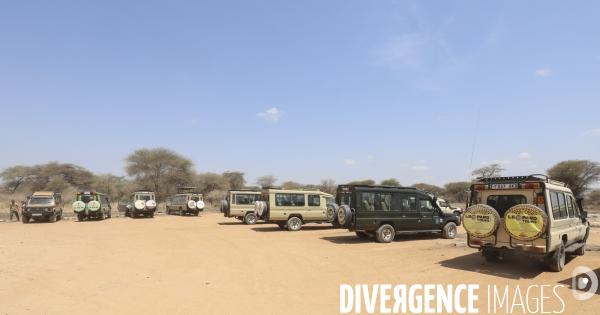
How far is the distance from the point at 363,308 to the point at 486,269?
471cm

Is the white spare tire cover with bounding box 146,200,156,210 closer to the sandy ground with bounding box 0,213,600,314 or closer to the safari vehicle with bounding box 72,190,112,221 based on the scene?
the safari vehicle with bounding box 72,190,112,221

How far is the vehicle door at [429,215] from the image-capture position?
14508mm

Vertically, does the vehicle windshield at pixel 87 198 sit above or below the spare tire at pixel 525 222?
above

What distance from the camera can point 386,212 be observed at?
13758 millimetres

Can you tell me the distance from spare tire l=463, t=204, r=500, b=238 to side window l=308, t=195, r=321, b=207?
413 inches

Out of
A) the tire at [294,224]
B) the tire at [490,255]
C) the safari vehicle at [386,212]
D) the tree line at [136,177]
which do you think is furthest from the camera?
the tree line at [136,177]

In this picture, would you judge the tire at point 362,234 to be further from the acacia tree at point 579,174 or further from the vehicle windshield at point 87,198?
the acacia tree at point 579,174

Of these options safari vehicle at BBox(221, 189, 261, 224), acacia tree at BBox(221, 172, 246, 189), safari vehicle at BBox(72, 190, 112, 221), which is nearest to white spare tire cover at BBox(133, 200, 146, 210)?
safari vehicle at BBox(72, 190, 112, 221)

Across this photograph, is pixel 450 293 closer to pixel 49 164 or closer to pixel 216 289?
A: pixel 216 289

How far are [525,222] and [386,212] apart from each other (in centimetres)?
600

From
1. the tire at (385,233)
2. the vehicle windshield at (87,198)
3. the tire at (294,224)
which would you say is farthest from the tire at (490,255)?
the vehicle windshield at (87,198)

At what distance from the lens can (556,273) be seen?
27.8 ft

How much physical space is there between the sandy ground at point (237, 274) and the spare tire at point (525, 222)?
1.02m

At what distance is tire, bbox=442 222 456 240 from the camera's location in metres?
14.9
